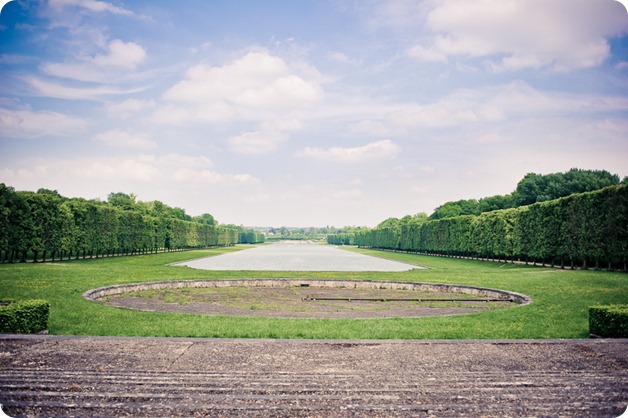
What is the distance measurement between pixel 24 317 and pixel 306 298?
925cm

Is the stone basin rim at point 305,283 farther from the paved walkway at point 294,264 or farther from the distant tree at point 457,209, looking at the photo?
the distant tree at point 457,209

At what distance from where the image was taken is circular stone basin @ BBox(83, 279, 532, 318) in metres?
13.7

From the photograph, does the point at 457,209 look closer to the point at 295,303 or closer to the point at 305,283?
the point at 305,283

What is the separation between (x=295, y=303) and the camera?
1553 cm

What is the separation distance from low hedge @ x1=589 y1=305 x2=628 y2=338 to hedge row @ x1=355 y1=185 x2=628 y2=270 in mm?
20118

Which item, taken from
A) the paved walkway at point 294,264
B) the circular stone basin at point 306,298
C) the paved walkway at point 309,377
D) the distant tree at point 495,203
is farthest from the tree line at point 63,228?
the distant tree at point 495,203

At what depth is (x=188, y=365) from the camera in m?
7.25

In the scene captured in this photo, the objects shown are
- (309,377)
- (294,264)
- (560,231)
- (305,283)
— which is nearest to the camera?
(309,377)

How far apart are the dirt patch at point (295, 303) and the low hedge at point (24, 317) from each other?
3.84m

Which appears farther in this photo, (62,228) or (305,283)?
(62,228)

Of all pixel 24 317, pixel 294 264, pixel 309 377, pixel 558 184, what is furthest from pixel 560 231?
pixel 558 184

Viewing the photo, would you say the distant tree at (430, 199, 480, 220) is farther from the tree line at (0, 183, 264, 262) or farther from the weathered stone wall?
the weathered stone wall

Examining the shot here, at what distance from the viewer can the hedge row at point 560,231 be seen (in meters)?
27.3

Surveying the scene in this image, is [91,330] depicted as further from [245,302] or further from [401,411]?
[401,411]
